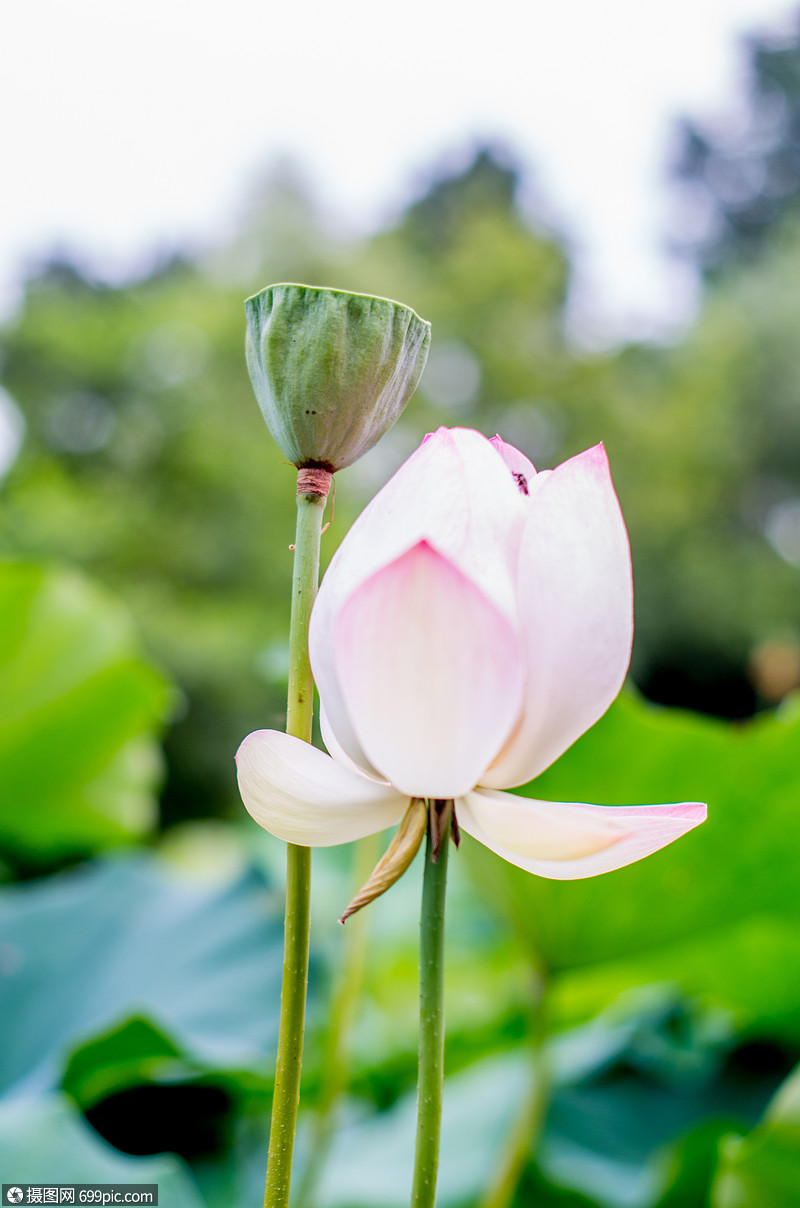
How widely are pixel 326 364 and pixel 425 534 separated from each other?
0.14ft

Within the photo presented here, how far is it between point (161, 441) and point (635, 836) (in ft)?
18.6

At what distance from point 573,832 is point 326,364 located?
0.32 feet

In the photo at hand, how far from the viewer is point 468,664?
0.53 ft

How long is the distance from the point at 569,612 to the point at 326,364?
7cm

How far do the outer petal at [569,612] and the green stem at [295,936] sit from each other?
4 cm

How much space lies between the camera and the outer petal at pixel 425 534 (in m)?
0.17

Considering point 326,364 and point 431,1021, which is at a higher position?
point 326,364

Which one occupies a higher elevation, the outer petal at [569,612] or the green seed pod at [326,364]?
the green seed pod at [326,364]

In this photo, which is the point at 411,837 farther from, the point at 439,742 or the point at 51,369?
the point at 51,369

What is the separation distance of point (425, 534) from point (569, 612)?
29mm

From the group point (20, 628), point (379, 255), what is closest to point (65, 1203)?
point (20, 628)

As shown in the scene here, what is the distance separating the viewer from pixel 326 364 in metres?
0.18

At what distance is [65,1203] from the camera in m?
0.30

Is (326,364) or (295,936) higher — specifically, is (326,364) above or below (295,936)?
above
